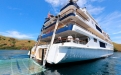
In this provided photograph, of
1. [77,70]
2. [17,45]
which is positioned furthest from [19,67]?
[17,45]

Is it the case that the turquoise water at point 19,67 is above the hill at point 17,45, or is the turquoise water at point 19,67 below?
below

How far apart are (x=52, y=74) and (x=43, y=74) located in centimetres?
92

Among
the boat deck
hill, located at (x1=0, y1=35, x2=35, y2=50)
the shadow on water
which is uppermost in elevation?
hill, located at (x1=0, y1=35, x2=35, y2=50)

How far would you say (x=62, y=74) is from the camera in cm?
1127

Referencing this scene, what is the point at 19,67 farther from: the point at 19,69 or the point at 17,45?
the point at 17,45

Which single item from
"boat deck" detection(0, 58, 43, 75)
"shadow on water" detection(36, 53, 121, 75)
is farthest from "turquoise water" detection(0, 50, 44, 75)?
"shadow on water" detection(36, 53, 121, 75)

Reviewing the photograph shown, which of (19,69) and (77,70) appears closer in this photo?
(19,69)

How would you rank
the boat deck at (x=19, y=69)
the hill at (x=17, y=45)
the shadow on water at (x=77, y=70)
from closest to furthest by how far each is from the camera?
the boat deck at (x=19, y=69), the shadow on water at (x=77, y=70), the hill at (x=17, y=45)

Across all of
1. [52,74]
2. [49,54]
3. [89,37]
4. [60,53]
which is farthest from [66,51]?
[89,37]

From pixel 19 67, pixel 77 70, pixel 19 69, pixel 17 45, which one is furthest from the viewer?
pixel 17 45

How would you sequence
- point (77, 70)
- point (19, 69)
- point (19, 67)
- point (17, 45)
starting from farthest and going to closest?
1. point (17, 45)
2. point (77, 70)
3. point (19, 67)
4. point (19, 69)

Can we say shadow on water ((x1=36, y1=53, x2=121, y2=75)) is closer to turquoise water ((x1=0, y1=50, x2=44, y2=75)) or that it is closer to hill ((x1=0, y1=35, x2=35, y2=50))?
turquoise water ((x1=0, y1=50, x2=44, y2=75))

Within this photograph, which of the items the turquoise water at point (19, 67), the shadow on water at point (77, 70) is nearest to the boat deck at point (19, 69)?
the turquoise water at point (19, 67)

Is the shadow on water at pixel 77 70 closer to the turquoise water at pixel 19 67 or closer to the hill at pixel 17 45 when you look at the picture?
the turquoise water at pixel 19 67
